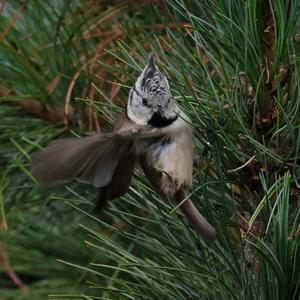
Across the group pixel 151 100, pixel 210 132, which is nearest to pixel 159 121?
pixel 151 100

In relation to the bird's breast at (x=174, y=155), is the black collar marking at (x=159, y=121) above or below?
above

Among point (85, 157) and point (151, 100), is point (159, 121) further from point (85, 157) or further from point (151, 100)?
point (85, 157)

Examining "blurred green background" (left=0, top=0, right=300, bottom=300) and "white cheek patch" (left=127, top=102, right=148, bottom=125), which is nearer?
"blurred green background" (left=0, top=0, right=300, bottom=300)

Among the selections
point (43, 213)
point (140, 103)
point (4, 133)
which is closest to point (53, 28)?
point (4, 133)

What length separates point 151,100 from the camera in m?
1.19

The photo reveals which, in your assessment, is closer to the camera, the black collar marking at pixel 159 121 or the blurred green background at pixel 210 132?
the blurred green background at pixel 210 132

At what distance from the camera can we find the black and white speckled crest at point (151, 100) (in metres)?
1.14

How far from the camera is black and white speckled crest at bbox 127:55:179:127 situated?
114cm

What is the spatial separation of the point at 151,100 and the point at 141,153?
70mm

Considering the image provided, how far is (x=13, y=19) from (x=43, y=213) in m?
0.34

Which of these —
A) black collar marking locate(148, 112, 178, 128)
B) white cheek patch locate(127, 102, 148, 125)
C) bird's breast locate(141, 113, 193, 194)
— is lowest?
bird's breast locate(141, 113, 193, 194)

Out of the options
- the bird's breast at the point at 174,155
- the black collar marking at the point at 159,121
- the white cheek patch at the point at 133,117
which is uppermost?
the white cheek patch at the point at 133,117

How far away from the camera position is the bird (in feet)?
3.59

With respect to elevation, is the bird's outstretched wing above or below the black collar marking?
above
